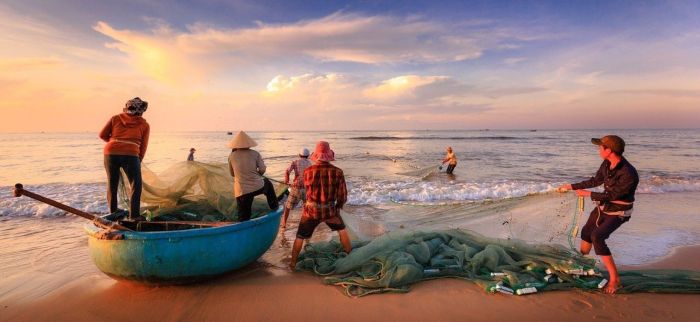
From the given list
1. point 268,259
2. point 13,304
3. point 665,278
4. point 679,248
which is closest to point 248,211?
point 268,259

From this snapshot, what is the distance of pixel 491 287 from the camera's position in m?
4.19

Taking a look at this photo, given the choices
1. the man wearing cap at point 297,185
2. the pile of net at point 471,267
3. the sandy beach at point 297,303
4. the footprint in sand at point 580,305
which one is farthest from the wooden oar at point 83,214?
the footprint in sand at point 580,305

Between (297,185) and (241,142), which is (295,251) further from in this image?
(297,185)

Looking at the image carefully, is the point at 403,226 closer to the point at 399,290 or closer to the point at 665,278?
the point at 399,290

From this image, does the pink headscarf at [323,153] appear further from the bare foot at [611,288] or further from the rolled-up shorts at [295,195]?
the bare foot at [611,288]

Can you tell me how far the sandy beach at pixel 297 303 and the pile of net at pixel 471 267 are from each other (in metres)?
0.10

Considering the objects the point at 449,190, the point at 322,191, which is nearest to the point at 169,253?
the point at 322,191

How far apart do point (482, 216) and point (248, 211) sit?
356 cm

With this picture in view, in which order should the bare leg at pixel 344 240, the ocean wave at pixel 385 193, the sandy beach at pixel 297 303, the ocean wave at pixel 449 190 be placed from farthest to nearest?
the ocean wave at pixel 449 190 < the ocean wave at pixel 385 193 < the bare leg at pixel 344 240 < the sandy beach at pixel 297 303

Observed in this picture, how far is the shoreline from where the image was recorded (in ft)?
12.3

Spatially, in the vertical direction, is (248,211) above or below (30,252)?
above

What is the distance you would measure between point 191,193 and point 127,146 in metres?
1.34

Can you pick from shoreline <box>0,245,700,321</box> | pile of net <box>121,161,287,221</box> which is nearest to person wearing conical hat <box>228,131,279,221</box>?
pile of net <box>121,161,287,221</box>

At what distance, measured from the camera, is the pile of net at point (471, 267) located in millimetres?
4191
